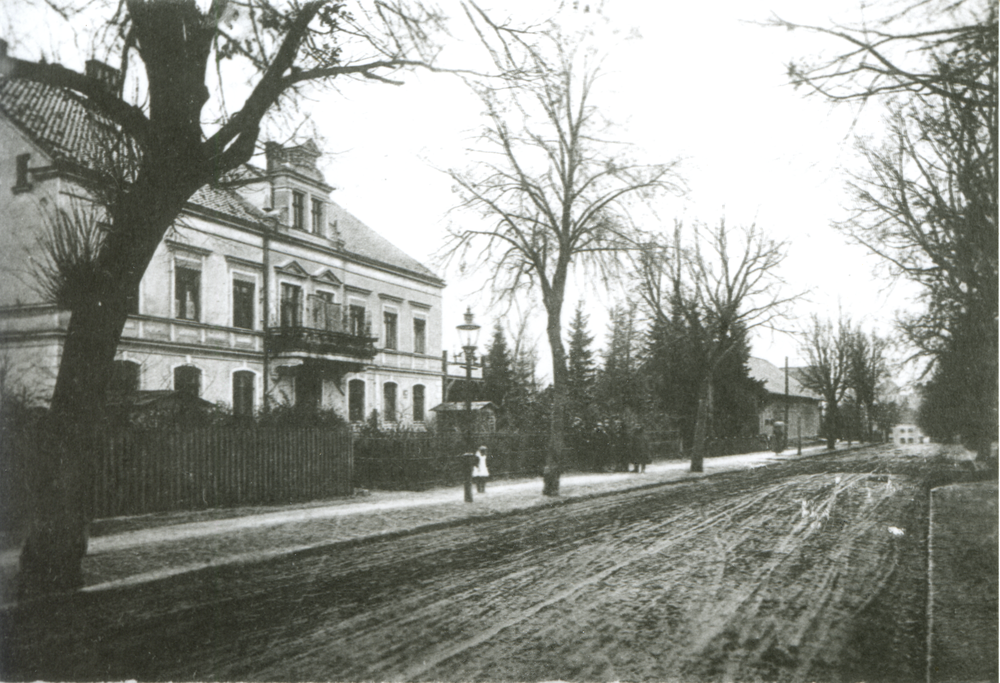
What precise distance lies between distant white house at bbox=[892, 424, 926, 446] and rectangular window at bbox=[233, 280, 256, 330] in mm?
49706

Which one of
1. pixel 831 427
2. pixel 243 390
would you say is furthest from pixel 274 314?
pixel 831 427

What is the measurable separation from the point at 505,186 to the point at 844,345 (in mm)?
42731

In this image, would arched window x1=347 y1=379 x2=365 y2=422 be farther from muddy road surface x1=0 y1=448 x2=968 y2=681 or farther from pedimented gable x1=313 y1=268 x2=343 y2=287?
muddy road surface x1=0 y1=448 x2=968 y2=681

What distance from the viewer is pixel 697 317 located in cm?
2934

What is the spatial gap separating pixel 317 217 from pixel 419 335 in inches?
239

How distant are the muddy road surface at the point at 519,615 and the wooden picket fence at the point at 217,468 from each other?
489 cm

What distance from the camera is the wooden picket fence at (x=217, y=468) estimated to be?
12.5 metres

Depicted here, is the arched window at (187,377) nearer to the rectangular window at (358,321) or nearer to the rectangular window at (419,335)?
the rectangular window at (358,321)

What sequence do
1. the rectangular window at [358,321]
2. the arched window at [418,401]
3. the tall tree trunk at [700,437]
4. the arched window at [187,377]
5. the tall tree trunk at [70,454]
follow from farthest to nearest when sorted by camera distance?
the arched window at [418,401], the rectangular window at [358,321], the tall tree trunk at [700,437], the arched window at [187,377], the tall tree trunk at [70,454]

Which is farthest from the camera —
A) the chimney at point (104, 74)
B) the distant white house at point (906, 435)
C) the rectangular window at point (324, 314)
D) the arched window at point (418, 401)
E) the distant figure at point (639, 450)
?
the distant white house at point (906, 435)

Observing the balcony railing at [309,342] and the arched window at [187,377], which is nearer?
the arched window at [187,377]

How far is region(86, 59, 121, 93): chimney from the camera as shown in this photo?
7188mm

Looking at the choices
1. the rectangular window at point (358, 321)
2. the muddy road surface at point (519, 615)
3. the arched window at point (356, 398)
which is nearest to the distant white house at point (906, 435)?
the arched window at point (356, 398)

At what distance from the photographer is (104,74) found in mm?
7309
